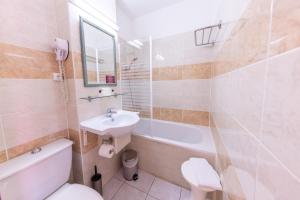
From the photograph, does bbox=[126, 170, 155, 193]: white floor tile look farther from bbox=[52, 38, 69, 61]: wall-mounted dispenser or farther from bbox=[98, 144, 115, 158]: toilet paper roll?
bbox=[52, 38, 69, 61]: wall-mounted dispenser

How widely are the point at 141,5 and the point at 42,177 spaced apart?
268 centimetres

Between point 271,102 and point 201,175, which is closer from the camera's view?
point 271,102

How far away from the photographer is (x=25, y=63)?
1.03 m

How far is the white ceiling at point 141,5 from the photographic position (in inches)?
81.6

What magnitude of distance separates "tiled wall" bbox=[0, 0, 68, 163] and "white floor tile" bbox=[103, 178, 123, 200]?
3.02 ft

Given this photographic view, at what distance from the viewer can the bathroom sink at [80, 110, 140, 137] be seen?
120cm

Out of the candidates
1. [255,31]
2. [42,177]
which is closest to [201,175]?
[255,31]

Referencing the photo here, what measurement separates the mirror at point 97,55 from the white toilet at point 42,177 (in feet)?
2.40

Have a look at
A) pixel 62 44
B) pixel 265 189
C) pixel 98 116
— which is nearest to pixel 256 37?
pixel 265 189

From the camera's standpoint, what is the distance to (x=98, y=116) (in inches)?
60.2

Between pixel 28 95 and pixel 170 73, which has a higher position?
pixel 170 73

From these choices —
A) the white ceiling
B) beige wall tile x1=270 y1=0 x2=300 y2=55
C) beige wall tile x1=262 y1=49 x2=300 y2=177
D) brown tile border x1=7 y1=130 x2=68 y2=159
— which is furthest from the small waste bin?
the white ceiling

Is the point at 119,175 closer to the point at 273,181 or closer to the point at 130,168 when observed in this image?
the point at 130,168

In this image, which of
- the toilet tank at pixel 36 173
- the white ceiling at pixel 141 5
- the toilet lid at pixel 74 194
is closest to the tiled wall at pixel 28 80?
the toilet tank at pixel 36 173
